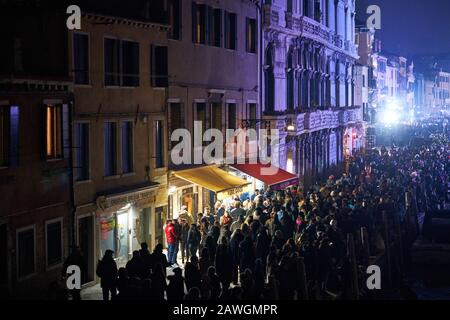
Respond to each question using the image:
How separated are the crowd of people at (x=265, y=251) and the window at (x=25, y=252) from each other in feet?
7.24

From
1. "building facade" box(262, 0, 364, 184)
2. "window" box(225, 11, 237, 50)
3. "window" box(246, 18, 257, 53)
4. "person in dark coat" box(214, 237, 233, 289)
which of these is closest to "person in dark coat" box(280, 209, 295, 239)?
"person in dark coat" box(214, 237, 233, 289)

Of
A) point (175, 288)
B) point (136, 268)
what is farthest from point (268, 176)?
point (175, 288)

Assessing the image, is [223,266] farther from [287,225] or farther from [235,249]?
[287,225]

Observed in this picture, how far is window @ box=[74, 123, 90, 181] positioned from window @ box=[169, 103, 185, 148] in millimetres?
5258

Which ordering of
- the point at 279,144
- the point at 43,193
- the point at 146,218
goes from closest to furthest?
the point at 43,193 < the point at 146,218 < the point at 279,144

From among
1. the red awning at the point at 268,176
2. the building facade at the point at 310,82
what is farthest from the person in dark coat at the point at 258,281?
the building facade at the point at 310,82

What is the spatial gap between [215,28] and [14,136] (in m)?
13.6

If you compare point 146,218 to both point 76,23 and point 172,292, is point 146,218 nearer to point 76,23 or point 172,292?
point 76,23

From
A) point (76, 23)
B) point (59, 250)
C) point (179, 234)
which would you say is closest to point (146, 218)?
point (179, 234)

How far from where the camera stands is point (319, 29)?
151 ft

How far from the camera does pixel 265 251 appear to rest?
21.5 metres

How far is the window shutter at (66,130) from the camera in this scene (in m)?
21.7

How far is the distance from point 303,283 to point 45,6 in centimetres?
980

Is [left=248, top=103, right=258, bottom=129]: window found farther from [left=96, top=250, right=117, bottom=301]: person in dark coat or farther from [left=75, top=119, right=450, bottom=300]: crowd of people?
[left=96, top=250, right=117, bottom=301]: person in dark coat
